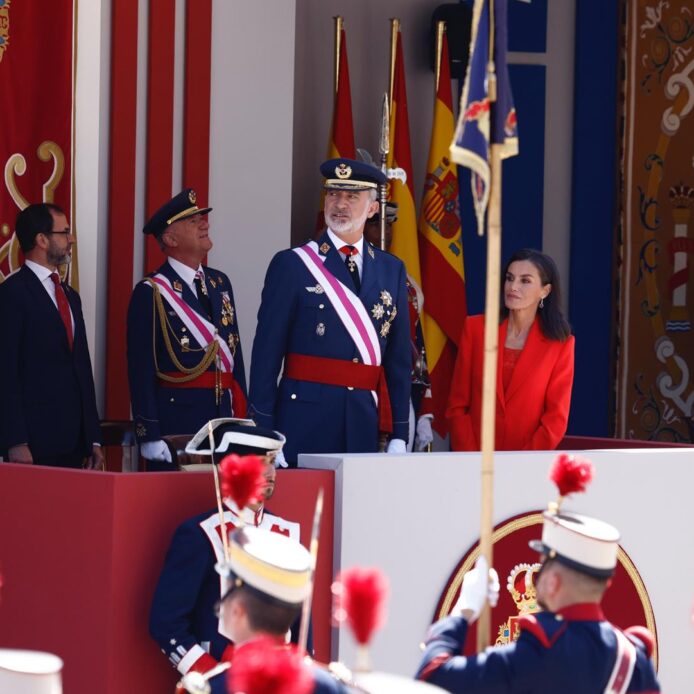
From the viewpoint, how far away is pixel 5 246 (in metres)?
5.26

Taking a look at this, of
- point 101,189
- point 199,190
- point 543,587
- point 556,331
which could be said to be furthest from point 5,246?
point 543,587

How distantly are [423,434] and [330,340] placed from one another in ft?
2.72

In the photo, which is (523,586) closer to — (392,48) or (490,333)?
(490,333)

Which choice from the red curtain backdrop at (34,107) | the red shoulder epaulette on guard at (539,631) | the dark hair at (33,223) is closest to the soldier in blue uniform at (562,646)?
the red shoulder epaulette on guard at (539,631)

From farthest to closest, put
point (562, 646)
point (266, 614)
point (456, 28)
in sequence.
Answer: point (456, 28)
point (562, 646)
point (266, 614)

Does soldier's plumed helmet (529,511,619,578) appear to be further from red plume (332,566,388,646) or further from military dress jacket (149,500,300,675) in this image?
military dress jacket (149,500,300,675)

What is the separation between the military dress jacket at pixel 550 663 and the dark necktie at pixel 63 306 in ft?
8.15

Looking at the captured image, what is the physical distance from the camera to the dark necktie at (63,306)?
497 centimetres

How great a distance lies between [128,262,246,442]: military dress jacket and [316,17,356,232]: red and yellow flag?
60.3 inches

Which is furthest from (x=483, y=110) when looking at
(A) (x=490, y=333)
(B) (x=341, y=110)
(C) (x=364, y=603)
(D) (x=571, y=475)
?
(B) (x=341, y=110)

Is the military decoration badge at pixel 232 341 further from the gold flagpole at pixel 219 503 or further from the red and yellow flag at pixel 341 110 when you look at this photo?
the gold flagpole at pixel 219 503

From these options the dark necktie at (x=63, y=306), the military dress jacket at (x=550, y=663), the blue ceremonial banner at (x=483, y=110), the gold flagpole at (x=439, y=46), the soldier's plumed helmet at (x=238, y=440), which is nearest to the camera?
the military dress jacket at (x=550, y=663)

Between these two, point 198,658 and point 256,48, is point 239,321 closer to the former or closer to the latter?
point 256,48

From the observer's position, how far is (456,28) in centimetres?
707
